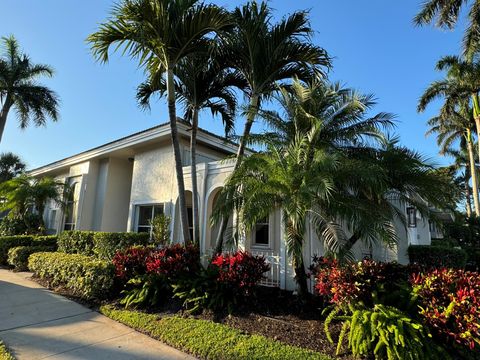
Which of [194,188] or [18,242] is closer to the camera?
[194,188]

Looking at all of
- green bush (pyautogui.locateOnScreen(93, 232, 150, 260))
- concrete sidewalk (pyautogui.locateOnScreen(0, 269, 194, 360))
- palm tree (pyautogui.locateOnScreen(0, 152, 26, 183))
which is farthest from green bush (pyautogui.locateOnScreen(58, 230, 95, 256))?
palm tree (pyautogui.locateOnScreen(0, 152, 26, 183))

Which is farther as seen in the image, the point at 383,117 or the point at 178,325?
the point at 383,117

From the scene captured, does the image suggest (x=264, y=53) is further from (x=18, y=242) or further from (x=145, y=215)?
(x=18, y=242)

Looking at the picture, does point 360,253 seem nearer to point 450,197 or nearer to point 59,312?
point 450,197

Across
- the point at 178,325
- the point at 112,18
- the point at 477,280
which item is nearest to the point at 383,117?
→ the point at 477,280

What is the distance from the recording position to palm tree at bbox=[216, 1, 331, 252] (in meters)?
8.01

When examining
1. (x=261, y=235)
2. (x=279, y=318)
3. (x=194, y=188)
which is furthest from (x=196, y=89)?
(x=279, y=318)

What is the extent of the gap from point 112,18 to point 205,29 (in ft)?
7.88

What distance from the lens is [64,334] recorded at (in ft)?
17.9

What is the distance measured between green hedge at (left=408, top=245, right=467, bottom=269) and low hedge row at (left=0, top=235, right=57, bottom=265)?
51.3ft

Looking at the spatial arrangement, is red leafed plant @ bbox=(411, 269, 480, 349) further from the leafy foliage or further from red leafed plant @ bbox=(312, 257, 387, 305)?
the leafy foliage

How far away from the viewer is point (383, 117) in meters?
7.34

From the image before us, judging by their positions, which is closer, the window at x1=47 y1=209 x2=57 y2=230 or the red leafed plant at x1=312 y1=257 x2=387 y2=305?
the red leafed plant at x1=312 y1=257 x2=387 y2=305

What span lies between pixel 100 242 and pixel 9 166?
3228 centimetres
